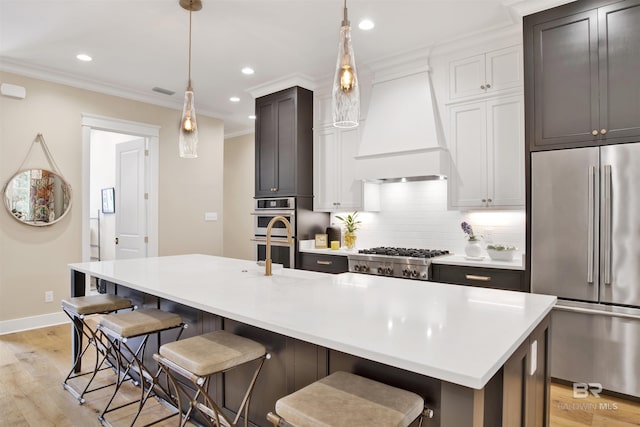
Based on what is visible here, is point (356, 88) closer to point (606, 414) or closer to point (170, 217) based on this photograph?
point (606, 414)

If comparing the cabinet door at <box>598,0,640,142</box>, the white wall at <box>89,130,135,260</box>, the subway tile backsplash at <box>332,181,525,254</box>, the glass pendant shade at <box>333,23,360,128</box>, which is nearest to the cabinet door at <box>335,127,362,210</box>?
the subway tile backsplash at <box>332,181,525,254</box>

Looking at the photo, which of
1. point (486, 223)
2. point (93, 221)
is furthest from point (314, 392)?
point (93, 221)

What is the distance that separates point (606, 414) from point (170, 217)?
203 inches

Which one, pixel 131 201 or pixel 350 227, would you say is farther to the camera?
pixel 131 201

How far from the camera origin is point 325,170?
4539 millimetres

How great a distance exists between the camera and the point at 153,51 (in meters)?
3.78

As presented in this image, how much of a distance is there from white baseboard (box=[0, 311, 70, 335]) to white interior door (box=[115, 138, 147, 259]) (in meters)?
1.20

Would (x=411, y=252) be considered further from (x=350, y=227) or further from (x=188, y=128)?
(x=188, y=128)

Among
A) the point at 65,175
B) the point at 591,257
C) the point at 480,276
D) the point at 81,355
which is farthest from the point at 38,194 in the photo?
the point at 591,257

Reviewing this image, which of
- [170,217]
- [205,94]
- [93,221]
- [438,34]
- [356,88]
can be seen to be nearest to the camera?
[356,88]

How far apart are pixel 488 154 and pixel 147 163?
435 centimetres

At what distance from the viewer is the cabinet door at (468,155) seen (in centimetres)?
341

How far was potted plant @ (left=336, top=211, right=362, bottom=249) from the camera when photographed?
439cm

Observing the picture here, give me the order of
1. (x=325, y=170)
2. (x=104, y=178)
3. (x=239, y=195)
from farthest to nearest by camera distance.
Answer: (x=239, y=195), (x=104, y=178), (x=325, y=170)
